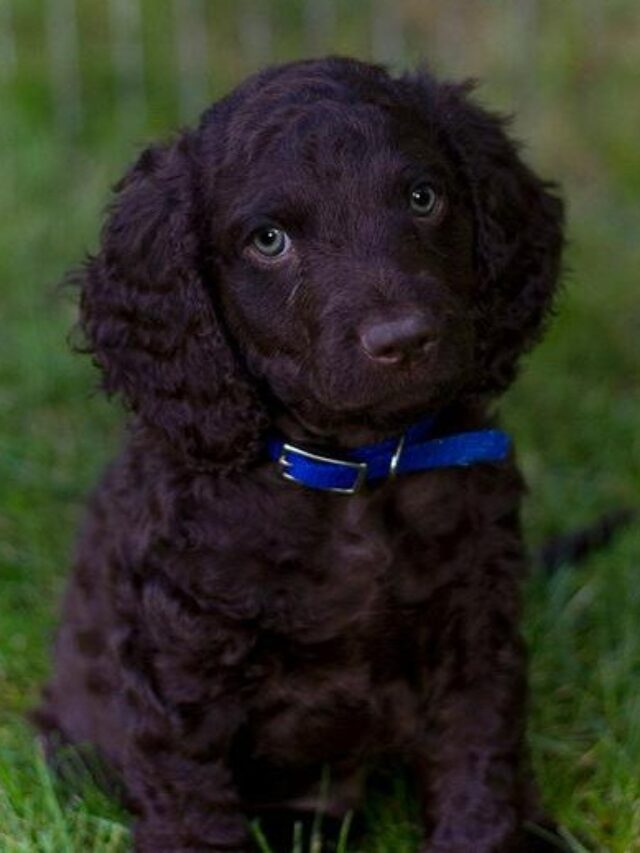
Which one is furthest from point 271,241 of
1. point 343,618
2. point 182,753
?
point 182,753

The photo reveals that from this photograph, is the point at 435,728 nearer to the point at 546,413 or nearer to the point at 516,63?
the point at 546,413

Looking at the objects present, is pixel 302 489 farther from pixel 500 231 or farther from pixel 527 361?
pixel 527 361

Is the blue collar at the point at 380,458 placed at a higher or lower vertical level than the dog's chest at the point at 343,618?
higher

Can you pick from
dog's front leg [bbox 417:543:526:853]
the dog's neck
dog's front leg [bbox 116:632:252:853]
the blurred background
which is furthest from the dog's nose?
the blurred background

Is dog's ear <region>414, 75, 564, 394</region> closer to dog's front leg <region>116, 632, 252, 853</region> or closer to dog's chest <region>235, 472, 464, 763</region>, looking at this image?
dog's chest <region>235, 472, 464, 763</region>

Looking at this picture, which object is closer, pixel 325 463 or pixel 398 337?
pixel 398 337

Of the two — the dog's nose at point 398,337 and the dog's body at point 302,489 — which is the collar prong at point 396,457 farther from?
the dog's nose at point 398,337

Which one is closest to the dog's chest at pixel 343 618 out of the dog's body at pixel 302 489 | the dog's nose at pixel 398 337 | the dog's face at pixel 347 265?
the dog's body at pixel 302 489
